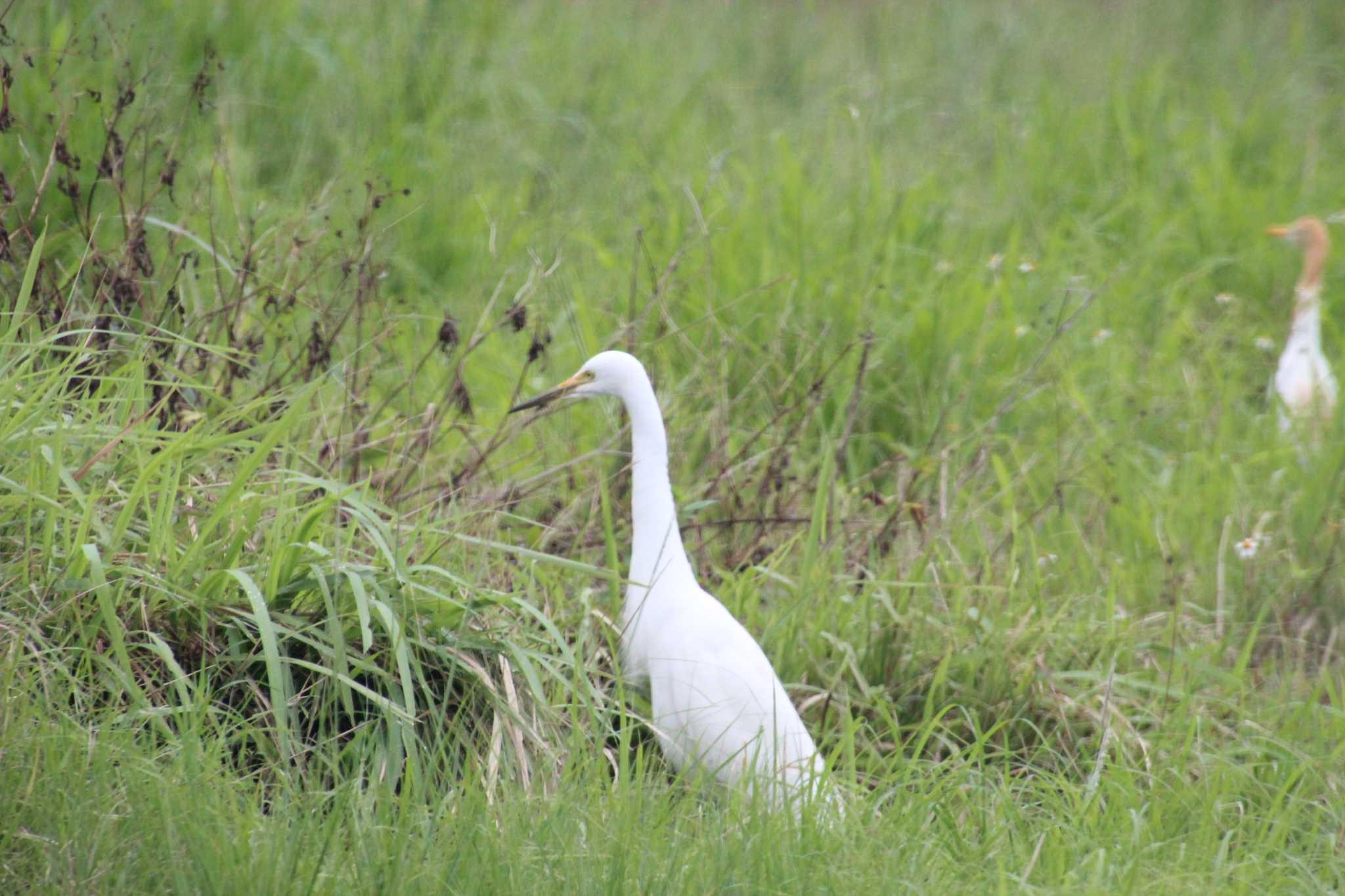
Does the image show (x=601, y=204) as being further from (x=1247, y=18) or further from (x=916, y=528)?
(x=1247, y=18)

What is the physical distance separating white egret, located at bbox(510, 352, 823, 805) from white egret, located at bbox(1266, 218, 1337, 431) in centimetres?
247

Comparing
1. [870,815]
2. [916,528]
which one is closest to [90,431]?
[870,815]

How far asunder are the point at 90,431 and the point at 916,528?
7.13 ft

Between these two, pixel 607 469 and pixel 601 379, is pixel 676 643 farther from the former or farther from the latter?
pixel 607 469

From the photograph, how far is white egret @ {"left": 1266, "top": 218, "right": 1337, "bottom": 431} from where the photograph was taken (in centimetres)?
470

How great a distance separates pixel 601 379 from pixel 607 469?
0.91 m

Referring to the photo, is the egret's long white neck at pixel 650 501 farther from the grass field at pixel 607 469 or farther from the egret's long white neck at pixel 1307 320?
the egret's long white neck at pixel 1307 320

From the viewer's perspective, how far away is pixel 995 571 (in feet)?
12.3

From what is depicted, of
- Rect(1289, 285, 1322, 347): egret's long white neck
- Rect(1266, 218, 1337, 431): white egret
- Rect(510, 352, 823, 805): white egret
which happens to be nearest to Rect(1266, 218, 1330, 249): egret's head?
Rect(1266, 218, 1337, 431): white egret

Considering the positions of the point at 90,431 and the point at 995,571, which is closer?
the point at 90,431

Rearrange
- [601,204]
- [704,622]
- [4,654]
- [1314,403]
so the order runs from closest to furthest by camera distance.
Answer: [4,654], [704,622], [1314,403], [601,204]

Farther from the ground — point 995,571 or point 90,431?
point 90,431

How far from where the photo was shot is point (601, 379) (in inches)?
121

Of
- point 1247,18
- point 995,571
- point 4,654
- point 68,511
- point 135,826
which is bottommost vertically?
point 995,571
